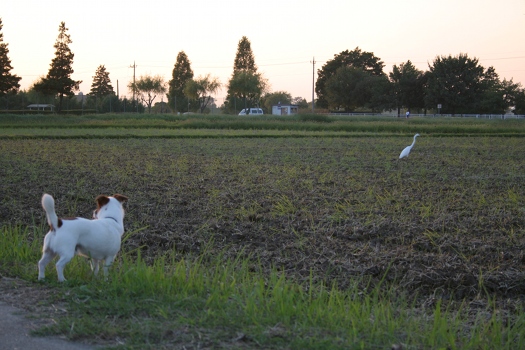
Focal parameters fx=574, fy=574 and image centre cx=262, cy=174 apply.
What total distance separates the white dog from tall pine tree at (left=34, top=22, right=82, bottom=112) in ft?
178

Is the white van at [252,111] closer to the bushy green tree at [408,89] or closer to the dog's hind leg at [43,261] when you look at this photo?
the bushy green tree at [408,89]

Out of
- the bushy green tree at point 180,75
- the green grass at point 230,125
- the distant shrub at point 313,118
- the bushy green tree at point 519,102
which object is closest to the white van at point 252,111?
the distant shrub at point 313,118

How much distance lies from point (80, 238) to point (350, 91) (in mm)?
85386

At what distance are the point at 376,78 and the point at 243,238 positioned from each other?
8079 centimetres

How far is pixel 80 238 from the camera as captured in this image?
17.2 feet

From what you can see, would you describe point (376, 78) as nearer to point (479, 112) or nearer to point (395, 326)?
point (479, 112)

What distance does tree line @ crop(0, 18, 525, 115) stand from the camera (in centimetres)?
6857

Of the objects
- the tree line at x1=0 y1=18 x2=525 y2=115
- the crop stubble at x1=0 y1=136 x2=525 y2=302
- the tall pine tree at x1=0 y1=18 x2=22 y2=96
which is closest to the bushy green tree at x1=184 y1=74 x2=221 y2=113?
the tree line at x1=0 y1=18 x2=525 y2=115

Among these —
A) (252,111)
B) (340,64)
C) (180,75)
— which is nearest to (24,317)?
(252,111)

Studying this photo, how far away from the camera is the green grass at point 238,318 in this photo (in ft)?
12.8

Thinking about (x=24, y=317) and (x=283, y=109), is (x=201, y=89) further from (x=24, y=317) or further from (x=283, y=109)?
(x=24, y=317)

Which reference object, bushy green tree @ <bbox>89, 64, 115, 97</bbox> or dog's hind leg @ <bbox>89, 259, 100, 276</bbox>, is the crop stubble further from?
bushy green tree @ <bbox>89, 64, 115, 97</bbox>

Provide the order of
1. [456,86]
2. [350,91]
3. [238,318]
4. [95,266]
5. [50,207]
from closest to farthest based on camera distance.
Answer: [238,318] → [50,207] → [95,266] → [456,86] → [350,91]

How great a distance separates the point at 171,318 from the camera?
4262 mm
